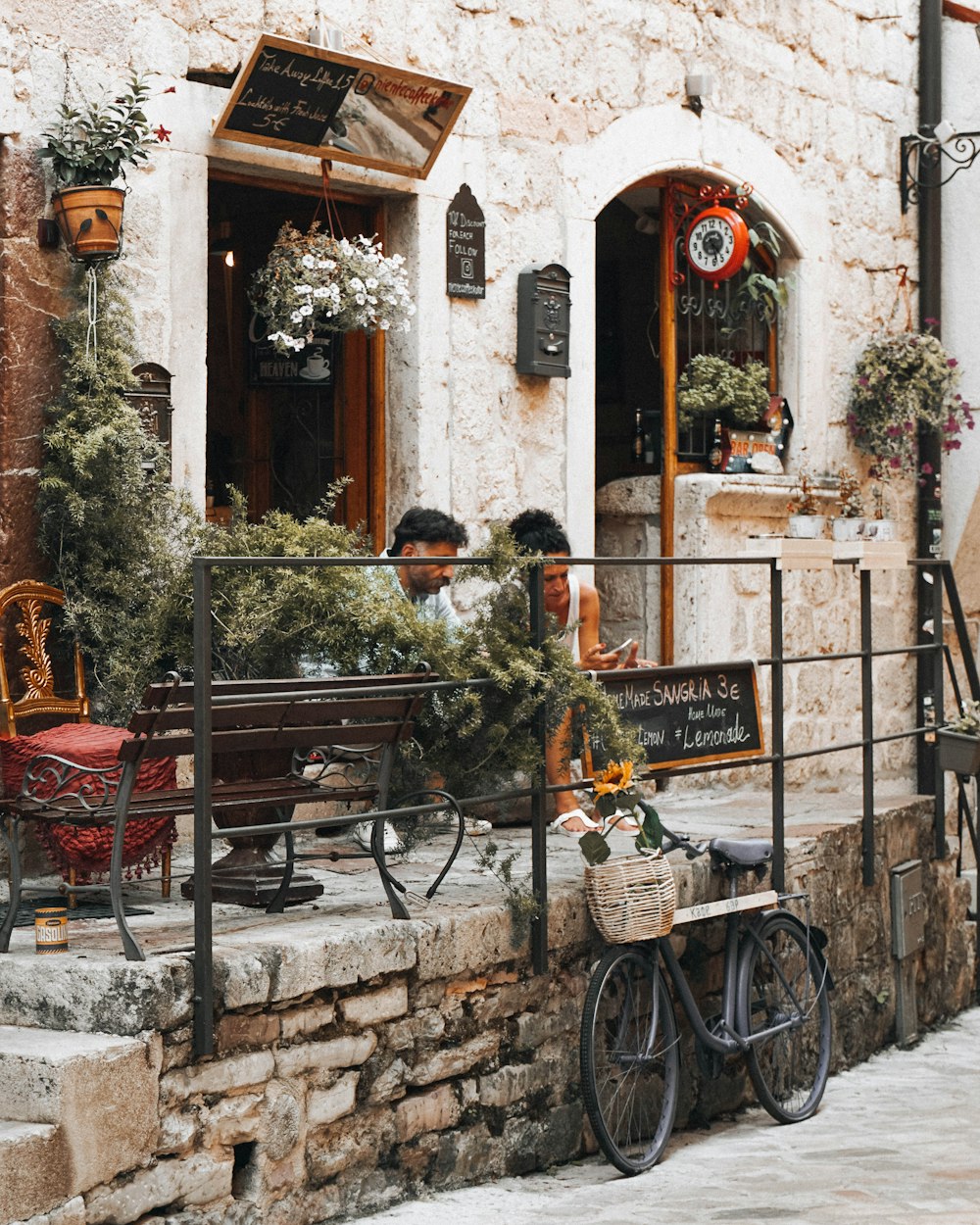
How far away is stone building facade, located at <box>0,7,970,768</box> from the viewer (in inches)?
231

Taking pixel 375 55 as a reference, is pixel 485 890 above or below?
below

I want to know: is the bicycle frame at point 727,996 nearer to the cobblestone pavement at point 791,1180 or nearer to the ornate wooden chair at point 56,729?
the cobblestone pavement at point 791,1180

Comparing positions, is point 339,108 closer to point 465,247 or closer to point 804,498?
point 465,247

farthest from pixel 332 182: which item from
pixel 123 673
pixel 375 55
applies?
pixel 123 673

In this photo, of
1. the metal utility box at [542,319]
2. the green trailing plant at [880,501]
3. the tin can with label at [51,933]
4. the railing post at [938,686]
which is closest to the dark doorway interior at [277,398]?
the metal utility box at [542,319]

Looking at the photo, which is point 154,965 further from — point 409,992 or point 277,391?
point 277,391

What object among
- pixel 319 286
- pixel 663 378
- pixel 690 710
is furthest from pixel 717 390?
pixel 690 710

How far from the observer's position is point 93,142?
5668mm

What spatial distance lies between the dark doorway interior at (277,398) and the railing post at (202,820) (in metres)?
2.87

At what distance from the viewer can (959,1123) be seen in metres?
6.14

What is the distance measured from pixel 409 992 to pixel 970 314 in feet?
21.4

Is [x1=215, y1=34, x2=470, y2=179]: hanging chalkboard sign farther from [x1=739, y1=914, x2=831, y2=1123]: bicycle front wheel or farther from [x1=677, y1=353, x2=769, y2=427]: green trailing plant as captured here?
[x1=739, y1=914, x2=831, y2=1123]: bicycle front wheel

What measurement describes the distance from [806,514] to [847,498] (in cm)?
34

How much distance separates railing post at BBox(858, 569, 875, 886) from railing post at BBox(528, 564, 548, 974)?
1.93 meters
